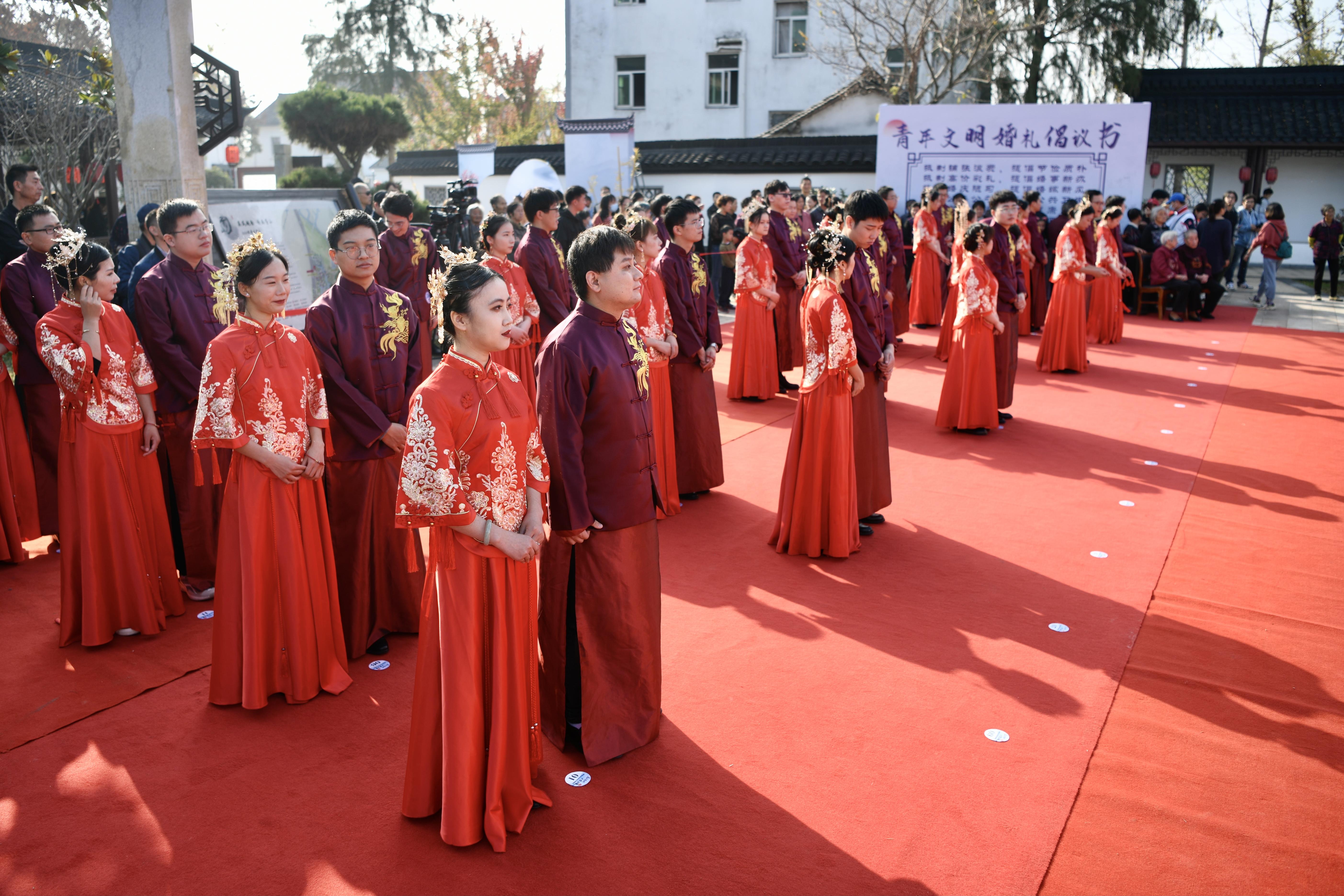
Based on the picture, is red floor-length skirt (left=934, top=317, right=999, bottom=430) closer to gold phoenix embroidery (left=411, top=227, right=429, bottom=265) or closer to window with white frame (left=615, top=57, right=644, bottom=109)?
gold phoenix embroidery (left=411, top=227, right=429, bottom=265)

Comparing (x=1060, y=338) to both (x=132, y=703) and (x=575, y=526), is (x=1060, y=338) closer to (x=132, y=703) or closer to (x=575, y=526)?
(x=575, y=526)

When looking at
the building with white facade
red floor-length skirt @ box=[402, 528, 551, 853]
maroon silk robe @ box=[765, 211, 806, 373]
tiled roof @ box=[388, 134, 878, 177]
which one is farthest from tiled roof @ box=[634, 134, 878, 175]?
red floor-length skirt @ box=[402, 528, 551, 853]

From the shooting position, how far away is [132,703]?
3508 millimetres

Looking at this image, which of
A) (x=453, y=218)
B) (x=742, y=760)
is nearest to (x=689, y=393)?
(x=742, y=760)

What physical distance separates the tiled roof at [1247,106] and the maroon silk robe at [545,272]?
1569 centimetres

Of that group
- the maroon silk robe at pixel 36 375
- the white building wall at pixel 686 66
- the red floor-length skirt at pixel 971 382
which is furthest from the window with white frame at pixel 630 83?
the maroon silk robe at pixel 36 375

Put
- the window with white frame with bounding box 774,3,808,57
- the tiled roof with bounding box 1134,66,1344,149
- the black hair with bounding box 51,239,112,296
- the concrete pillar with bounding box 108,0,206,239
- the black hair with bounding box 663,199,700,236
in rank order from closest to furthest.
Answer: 1. the black hair with bounding box 51,239,112,296
2. the black hair with bounding box 663,199,700,236
3. the concrete pillar with bounding box 108,0,206,239
4. the tiled roof with bounding box 1134,66,1344,149
5. the window with white frame with bounding box 774,3,808,57

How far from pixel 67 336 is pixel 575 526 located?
2.42 metres

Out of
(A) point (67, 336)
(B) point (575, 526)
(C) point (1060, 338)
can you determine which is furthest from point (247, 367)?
(C) point (1060, 338)

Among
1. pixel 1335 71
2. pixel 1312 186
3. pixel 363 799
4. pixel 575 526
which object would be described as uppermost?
pixel 1335 71

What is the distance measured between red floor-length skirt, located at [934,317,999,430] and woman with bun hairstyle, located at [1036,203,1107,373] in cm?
257

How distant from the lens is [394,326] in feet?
12.5

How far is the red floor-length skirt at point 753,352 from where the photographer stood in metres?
8.16

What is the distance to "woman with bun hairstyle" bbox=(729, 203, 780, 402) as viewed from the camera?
791 cm
